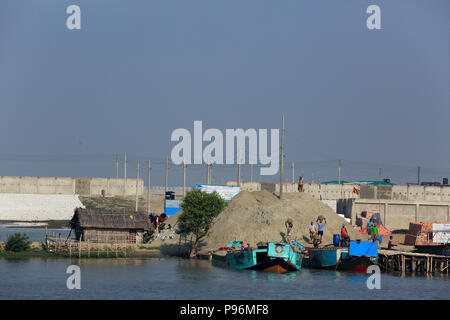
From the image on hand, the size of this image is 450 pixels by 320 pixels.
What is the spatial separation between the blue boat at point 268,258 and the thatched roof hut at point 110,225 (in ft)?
34.4

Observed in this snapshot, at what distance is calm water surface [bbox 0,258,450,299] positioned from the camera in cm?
4303

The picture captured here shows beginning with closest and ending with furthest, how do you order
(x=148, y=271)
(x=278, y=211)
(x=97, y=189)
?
1. (x=148, y=271)
2. (x=278, y=211)
3. (x=97, y=189)

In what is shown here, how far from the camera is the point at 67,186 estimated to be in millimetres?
137750

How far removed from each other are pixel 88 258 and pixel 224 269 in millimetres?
11722

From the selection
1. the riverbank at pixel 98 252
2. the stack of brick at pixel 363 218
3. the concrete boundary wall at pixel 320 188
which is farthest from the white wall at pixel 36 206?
the riverbank at pixel 98 252

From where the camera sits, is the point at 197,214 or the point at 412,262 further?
the point at 197,214

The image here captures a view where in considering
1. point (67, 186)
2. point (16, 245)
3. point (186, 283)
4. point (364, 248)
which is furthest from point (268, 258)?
point (67, 186)

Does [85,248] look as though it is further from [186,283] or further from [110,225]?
[186,283]

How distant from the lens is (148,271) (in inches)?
2103

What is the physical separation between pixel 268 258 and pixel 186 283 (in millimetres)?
9449

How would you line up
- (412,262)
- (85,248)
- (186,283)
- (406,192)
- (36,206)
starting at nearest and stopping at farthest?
(186,283) < (412,262) < (85,248) < (406,192) < (36,206)

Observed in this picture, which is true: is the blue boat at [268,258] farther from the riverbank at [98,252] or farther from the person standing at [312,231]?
the riverbank at [98,252]
